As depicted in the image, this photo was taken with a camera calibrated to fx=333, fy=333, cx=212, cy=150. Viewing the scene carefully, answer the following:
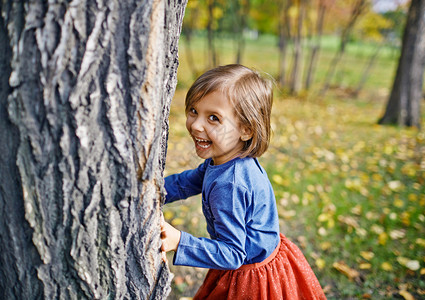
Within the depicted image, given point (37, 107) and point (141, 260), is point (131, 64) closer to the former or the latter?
point (37, 107)

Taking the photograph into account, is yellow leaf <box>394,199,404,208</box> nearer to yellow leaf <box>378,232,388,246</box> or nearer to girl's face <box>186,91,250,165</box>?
yellow leaf <box>378,232,388,246</box>

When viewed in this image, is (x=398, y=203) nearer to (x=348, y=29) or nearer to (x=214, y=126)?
(x=214, y=126)

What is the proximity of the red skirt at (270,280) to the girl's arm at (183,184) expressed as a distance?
17.7 inches

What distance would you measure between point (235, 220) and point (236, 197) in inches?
3.8

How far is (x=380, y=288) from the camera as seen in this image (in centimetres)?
272

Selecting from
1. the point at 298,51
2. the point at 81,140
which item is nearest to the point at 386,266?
the point at 81,140

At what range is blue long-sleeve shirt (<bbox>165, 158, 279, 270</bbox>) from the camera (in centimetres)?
136

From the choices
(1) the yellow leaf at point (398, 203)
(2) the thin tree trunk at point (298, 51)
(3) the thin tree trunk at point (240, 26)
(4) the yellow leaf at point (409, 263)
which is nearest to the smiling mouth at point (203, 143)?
(4) the yellow leaf at point (409, 263)

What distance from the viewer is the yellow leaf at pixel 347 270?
283 centimetres

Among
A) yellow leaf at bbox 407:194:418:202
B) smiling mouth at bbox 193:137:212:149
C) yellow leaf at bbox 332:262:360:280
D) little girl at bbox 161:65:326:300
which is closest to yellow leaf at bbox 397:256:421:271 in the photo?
yellow leaf at bbox 332:262:360:280

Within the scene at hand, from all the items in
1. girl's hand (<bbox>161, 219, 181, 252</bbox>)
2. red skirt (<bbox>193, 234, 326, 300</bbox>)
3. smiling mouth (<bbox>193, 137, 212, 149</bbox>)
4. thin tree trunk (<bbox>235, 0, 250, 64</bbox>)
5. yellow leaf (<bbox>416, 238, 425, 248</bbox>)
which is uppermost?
thin tree trunk (<bbox>235, 0, 250, 64</bbox>)

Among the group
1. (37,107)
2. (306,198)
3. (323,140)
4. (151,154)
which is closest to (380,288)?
(306,198)

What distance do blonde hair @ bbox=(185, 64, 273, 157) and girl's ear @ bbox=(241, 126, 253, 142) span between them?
12mm

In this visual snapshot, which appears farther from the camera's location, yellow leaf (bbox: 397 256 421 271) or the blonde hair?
yellow leaf (bbox: 397 256 421 271)
